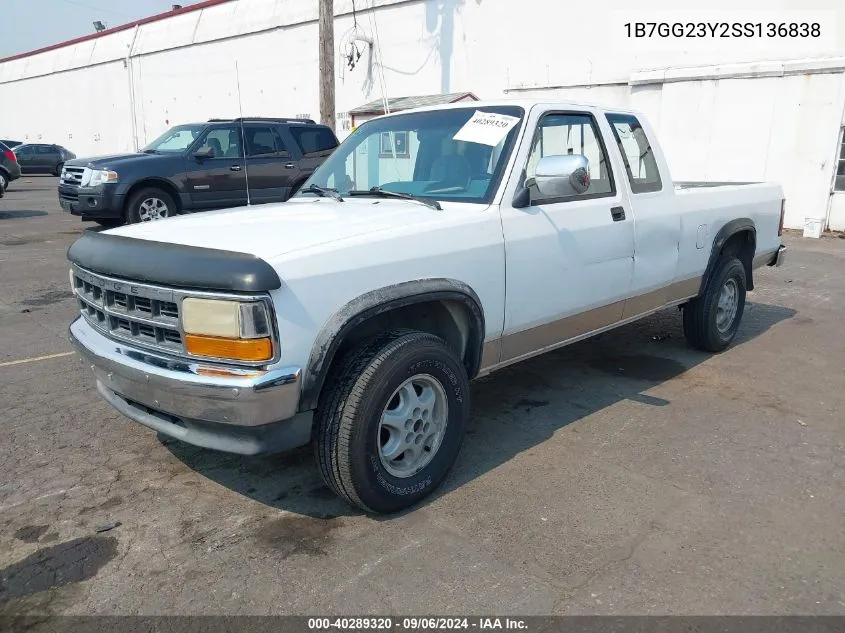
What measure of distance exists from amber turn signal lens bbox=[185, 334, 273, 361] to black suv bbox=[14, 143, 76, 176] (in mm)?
31638

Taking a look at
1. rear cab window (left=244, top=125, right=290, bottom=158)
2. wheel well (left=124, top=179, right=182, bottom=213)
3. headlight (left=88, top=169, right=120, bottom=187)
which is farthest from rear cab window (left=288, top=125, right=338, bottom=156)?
headlight (left=88, top=169, right=120, bottom=187)

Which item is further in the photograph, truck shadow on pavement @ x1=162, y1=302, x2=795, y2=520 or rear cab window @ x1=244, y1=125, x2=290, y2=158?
rear cab window @ x1=244, y1=125, x2=290, y2=158

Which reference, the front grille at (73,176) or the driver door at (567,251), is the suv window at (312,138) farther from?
the driver door at (567,251)

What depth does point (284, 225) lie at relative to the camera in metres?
3.20

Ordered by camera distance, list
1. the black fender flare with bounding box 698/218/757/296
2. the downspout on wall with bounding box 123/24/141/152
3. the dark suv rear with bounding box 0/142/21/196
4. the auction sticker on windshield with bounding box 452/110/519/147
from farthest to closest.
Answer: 1. the downspout on wall with bounding box 123/24/141/152
2. the dark suv rear with bounding box 0/142/21/196
3. the black fender flare with bounding box 698/218/757/296
4. the auction sticker on windshield with bounding box 452/110/519/147

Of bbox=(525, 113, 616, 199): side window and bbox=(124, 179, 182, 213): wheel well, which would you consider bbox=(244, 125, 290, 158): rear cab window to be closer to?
bbox=(124, 179, 182, 213): wheel well

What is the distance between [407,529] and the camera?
3090 mm

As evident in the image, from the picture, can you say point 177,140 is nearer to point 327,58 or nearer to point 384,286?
point 327,58

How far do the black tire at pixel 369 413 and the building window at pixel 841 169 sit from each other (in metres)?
11.8

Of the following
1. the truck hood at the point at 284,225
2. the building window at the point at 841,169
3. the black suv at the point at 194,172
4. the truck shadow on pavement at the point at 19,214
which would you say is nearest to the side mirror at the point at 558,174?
the truck hood at the point at 284,225

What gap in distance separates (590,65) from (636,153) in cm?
1101

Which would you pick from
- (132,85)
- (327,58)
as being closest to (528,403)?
(327,58)

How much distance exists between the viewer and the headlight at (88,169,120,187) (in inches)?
420

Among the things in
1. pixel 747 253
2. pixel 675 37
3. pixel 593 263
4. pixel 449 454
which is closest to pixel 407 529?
pixel 449 454
